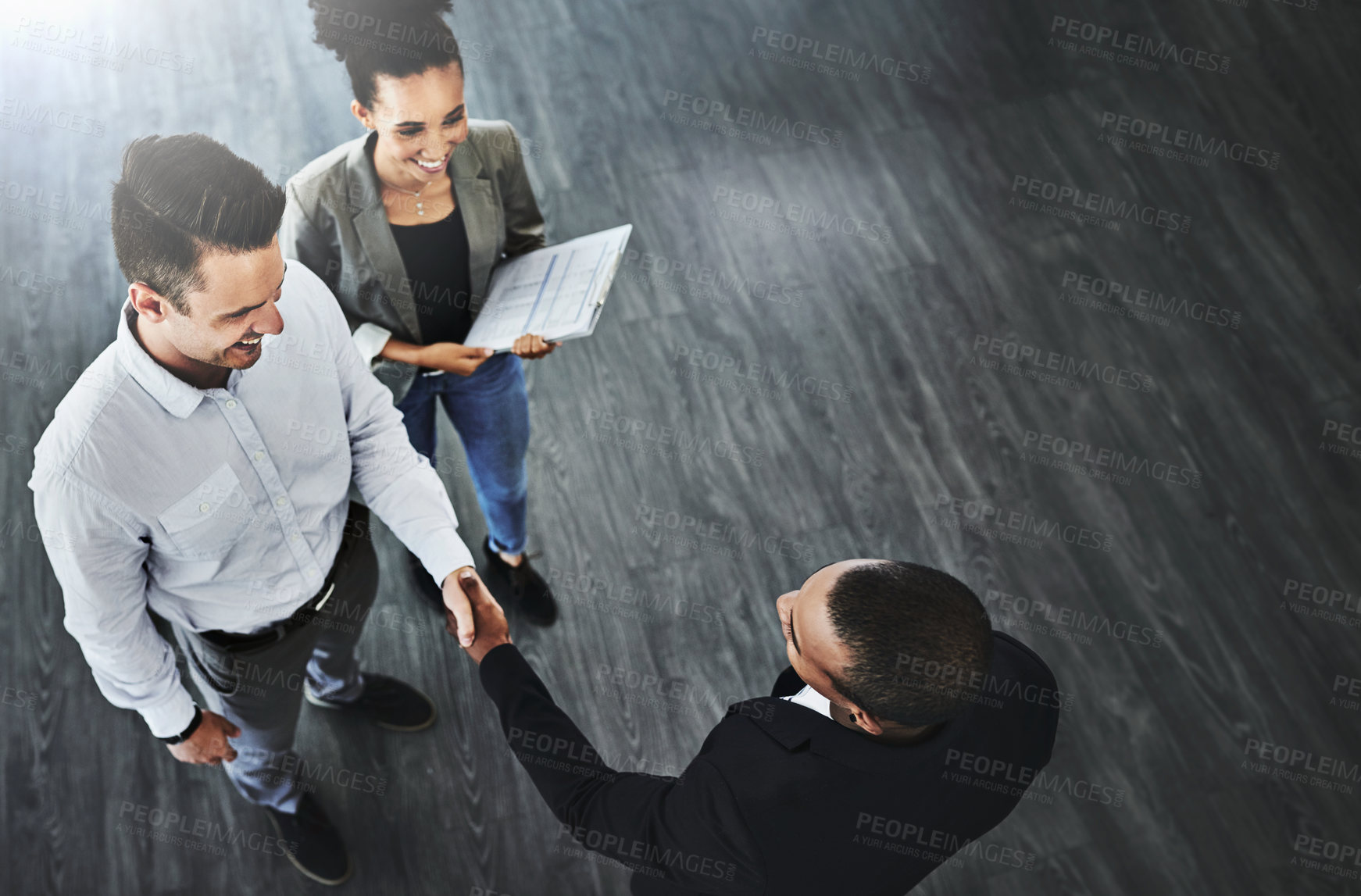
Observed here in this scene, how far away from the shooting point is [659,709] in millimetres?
2715

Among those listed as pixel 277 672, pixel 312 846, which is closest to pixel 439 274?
pixel 277 672

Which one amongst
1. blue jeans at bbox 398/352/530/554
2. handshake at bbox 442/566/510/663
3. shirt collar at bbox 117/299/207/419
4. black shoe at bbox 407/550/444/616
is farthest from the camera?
black shoe at bbox 407/550/444/616

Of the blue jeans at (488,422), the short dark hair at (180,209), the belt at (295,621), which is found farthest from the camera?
the blue jeans at (488,422)

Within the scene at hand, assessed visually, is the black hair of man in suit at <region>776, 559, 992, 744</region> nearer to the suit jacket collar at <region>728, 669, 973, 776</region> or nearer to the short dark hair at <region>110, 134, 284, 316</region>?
the suit jacket collar at <region>728, 669, 973, 776</region>

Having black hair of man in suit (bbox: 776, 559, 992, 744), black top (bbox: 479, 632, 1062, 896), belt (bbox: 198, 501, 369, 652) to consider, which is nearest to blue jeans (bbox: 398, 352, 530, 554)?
belt (bbox: 198, 501, 369, 652)

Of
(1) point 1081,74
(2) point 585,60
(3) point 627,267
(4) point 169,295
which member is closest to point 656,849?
(4) point 169,295

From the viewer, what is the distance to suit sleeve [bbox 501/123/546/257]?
6.83ft

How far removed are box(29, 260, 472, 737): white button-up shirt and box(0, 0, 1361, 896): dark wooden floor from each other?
102 cm

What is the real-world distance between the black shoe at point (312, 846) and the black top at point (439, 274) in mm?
1276

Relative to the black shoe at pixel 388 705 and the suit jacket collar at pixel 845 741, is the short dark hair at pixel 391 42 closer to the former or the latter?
the suit jacket collar at pixel 845 741

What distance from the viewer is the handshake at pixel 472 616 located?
1.71 meters

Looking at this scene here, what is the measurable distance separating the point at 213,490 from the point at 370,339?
61cm

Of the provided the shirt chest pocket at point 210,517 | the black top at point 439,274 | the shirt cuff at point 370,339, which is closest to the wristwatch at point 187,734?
the shirt chest pocket at point 210,517

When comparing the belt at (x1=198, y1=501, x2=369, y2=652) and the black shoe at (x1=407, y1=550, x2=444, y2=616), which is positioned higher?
the belt at (x1=198, y1=501, x2=369, y2=652)
